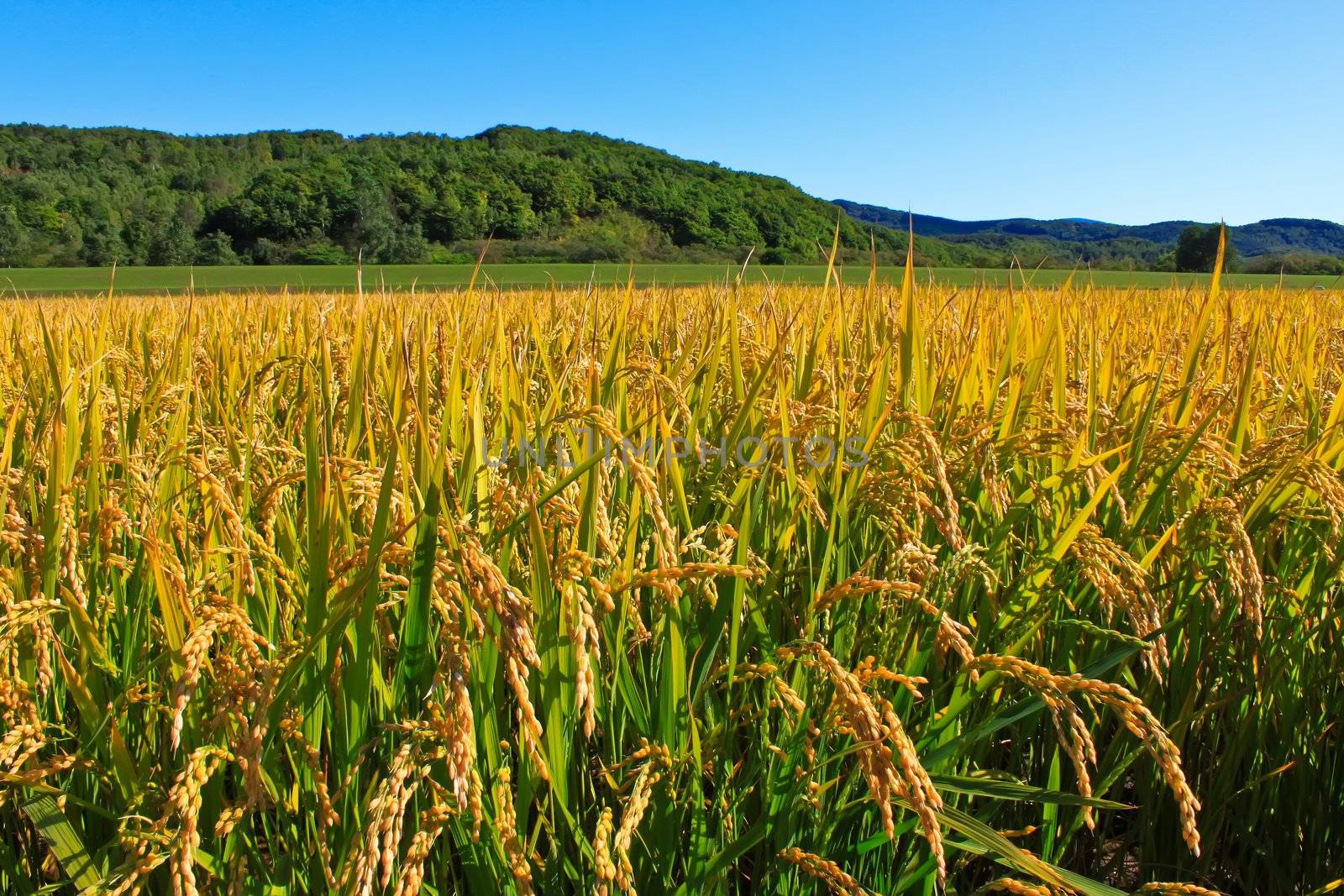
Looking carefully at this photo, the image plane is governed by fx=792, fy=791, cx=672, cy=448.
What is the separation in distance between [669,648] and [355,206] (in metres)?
47.9

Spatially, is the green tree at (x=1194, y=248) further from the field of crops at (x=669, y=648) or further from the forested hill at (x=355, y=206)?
the field of crops at (x=669, y=648)

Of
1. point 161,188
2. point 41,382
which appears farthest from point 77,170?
point 41,382

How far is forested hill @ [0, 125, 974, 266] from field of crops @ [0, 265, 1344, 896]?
31049 millimetres

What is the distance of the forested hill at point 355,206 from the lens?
41719mm

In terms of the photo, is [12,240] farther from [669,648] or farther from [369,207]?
[669,648]

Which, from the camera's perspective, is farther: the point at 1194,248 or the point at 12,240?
the point at 1194,248

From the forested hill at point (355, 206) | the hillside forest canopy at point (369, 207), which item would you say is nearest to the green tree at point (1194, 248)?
the hillside forest canopy at point (369, 207)

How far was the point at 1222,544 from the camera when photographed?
1051 mm

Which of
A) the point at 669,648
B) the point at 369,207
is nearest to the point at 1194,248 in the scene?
the point at 369,207

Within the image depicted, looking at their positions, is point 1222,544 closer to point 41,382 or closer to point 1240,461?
point 1240,461

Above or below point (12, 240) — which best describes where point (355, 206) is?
above

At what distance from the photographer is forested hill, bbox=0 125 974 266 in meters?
41.7

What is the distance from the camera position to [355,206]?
1711 inches

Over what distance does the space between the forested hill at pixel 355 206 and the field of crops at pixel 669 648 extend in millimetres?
31049
